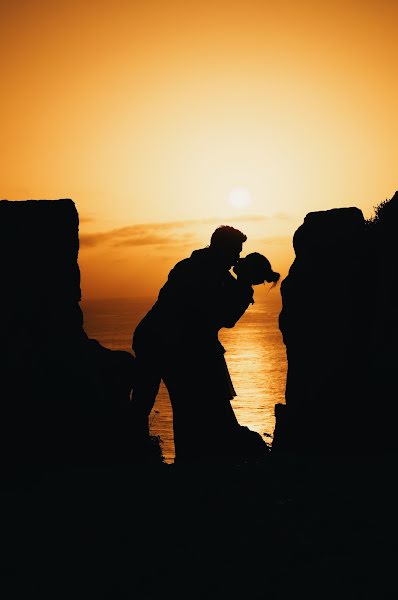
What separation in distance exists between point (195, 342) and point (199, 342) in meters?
0.06

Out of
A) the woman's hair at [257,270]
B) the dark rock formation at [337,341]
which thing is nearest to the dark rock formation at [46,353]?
the woman's hair at [257,270]

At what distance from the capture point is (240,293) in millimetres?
8844

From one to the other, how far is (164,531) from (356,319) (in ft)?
21.1

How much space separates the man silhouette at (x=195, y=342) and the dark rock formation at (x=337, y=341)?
8.90 feet

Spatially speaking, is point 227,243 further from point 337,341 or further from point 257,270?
point 337,341

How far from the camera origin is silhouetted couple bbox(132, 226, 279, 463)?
8906 mm

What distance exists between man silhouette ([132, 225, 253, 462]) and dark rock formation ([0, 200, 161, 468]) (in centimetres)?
Answer: 78

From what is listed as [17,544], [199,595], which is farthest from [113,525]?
[199,595]

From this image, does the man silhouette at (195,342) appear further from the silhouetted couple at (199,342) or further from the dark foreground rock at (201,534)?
the dark foreground rock at (201,534)

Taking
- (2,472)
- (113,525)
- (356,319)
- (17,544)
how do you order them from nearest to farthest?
1. (17,544)
2. (113,525)
3. (2,472)
4. (356,319)

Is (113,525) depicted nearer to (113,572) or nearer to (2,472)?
(113,572)

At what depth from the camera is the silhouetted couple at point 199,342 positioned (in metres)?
8.91

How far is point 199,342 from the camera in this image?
926cm

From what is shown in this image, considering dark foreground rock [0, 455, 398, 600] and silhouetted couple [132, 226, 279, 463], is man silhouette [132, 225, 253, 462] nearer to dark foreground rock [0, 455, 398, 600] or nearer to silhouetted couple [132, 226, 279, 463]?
silhouetted couple [132, 226, 279, 463]
